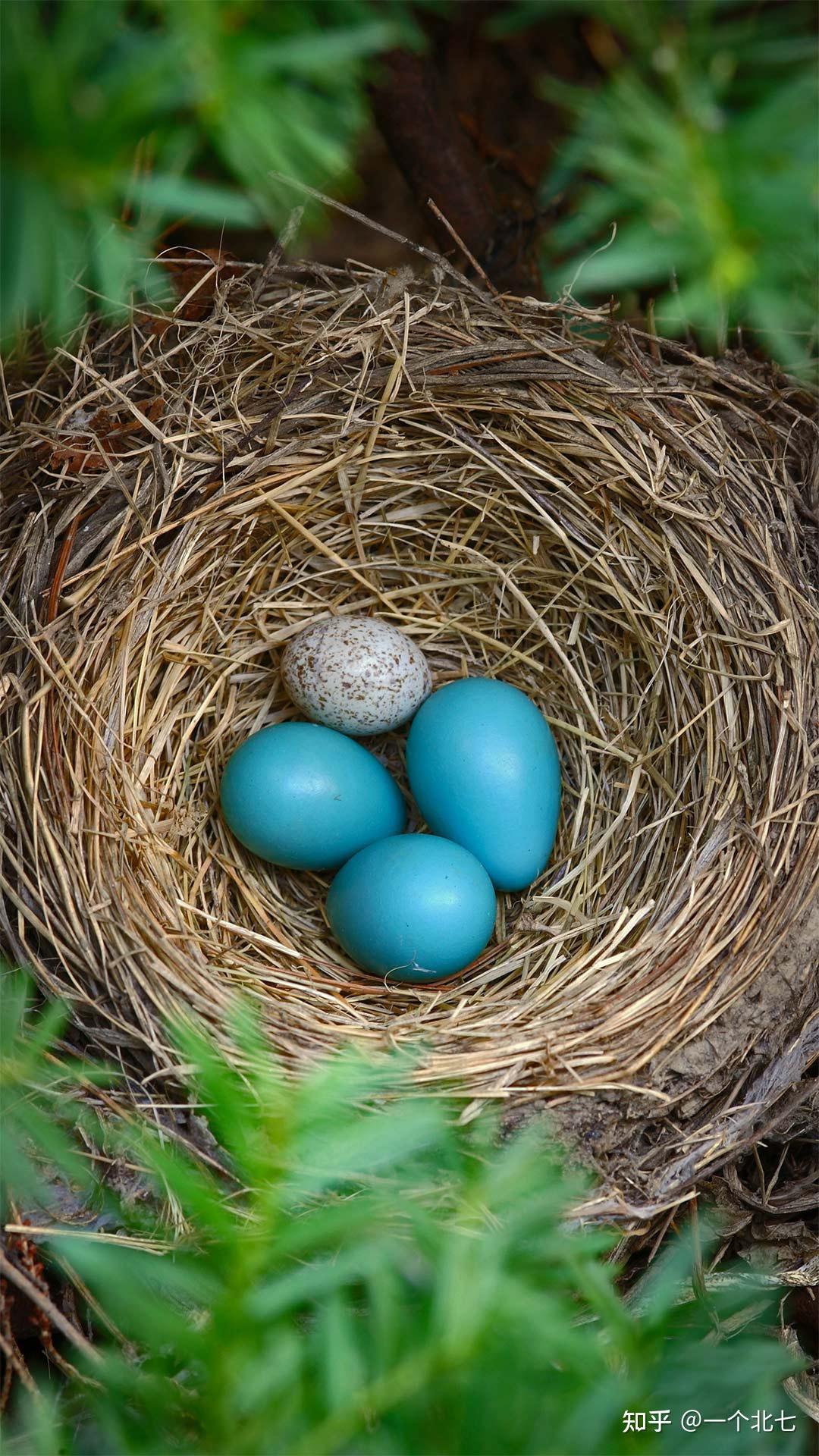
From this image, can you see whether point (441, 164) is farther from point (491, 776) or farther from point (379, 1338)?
point (379, 1338)

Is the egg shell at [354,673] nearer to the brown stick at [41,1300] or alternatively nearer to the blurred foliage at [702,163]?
the brown stick at [41,1300]

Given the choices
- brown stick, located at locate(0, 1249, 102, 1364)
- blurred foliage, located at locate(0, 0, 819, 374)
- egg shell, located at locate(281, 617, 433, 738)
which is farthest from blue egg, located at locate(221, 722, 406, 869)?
blurred foliage, located at locate(0, 0, 819, 374)

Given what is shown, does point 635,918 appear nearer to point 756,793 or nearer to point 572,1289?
point 756,793

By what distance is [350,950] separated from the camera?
1409mm

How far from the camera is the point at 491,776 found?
1.42m

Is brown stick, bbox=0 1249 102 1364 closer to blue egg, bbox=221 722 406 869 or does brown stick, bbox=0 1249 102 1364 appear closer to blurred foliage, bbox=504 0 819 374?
blue egg, bbox=221 722 406 869

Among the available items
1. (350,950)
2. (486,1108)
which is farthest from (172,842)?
(486,1108)

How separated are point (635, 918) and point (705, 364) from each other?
0.72 metres

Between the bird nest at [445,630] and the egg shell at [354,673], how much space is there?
8cm

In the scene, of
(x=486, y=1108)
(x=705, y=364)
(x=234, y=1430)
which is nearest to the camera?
(x=234, y=1430)

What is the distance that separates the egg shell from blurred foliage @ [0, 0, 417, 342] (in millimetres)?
977

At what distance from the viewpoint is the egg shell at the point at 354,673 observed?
146 centimetres

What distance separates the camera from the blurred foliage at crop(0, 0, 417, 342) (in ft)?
1.25

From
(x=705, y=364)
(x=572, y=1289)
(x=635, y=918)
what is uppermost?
(x=705, y=364)
